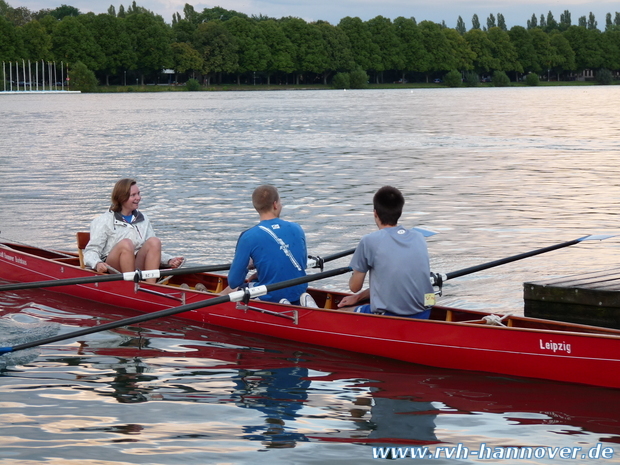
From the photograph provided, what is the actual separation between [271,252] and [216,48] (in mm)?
156216

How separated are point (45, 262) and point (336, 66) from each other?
568ft

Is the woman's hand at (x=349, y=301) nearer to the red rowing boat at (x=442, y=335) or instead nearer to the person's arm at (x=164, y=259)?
the red rowing boat at (x=442, y=335)

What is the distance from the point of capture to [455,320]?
9.17 meters

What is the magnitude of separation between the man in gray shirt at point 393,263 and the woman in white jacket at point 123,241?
3478 millimetres

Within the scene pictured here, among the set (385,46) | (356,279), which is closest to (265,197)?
(356,279)

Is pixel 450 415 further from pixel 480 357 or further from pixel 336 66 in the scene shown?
pixel 336 66

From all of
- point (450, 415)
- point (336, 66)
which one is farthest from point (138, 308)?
point (336, 66)

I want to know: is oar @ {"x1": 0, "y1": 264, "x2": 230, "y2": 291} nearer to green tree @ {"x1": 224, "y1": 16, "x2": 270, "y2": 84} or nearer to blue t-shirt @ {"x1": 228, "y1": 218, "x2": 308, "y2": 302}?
blue t-shirt @ {"x1": 228, "y1": 218, "x2": 308, "y2": 302}

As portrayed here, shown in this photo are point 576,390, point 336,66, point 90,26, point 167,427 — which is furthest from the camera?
point 336,66

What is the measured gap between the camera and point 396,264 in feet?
26.7

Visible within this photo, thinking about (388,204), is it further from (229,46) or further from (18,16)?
(18,16)

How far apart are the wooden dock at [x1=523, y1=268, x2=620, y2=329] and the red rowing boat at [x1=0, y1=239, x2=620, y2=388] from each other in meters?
0.93

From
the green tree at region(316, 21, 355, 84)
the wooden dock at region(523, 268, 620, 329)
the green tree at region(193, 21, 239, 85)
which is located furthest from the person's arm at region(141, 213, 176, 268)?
the green tree at region(316, 21, 355, 84)

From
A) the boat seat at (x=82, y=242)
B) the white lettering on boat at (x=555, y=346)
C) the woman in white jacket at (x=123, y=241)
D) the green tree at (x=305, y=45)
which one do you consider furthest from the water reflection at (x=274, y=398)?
the green tree at (x=305, y=45)
